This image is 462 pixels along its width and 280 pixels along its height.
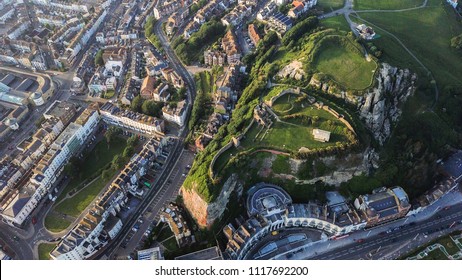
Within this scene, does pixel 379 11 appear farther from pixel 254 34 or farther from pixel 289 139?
pixel 289 139

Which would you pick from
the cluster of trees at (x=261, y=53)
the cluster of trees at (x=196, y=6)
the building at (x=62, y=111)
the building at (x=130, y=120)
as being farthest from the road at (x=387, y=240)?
the cluster of trees at (x=196, y=6)

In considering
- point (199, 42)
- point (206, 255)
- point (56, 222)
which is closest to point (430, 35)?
point (199, 42)

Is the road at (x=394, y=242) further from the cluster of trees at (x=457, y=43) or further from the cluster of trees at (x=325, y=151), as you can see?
the cluster of trees at (x=457, y=43)

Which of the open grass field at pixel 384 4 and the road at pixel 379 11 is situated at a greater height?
the open grass field at pixel 384 4

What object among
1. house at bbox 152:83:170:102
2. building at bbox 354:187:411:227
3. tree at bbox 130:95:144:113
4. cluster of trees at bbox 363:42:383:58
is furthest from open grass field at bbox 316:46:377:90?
tree at bbox 130:95:144:113

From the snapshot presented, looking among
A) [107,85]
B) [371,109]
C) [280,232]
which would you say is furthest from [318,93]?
[107,85]

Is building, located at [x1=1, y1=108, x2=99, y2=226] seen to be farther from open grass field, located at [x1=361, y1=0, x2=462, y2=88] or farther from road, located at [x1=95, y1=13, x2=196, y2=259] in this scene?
open grass field, located at [x1=361, y1=0, x2=462, y2=88]
